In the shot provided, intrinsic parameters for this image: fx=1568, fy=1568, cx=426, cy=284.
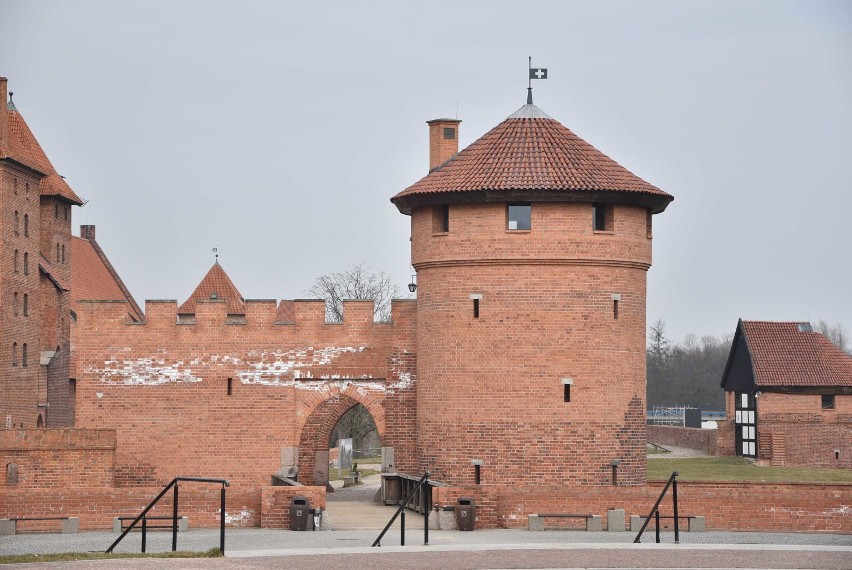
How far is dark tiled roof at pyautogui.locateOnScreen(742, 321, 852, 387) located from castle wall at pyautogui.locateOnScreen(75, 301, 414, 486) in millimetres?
26209

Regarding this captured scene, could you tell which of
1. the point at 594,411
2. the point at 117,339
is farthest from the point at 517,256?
the point at 117,339

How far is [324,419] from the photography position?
34.1 meters

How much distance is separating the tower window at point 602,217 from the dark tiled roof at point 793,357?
85.7ft

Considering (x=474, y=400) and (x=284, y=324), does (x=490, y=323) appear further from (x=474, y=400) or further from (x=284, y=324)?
(x=284, y=324)

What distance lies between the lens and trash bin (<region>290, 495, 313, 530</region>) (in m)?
28.1

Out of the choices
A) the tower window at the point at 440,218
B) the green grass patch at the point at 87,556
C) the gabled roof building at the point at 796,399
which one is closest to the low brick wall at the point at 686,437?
the gabled roof building at the point at 796,399

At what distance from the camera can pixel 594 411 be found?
102ft

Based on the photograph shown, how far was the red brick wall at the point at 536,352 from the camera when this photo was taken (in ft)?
102

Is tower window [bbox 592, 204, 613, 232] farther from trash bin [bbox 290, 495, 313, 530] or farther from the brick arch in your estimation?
trash bin [bbox 290, 495, 313, 530]

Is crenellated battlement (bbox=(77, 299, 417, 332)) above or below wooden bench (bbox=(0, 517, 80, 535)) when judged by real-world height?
above

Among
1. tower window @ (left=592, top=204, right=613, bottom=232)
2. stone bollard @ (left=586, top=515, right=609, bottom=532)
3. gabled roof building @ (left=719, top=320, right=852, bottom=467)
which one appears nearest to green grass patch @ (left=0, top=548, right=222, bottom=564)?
stone bollard @ (left=586, top=515, right=609, bottom=532)

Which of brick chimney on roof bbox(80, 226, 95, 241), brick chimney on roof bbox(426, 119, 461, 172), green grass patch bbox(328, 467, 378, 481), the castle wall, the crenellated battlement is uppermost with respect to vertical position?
brick chimney on roof bbox(80, 226, 95, 241)

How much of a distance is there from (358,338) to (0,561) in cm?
1229

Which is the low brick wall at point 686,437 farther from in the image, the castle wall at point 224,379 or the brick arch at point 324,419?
the castle wall at point 224,379
